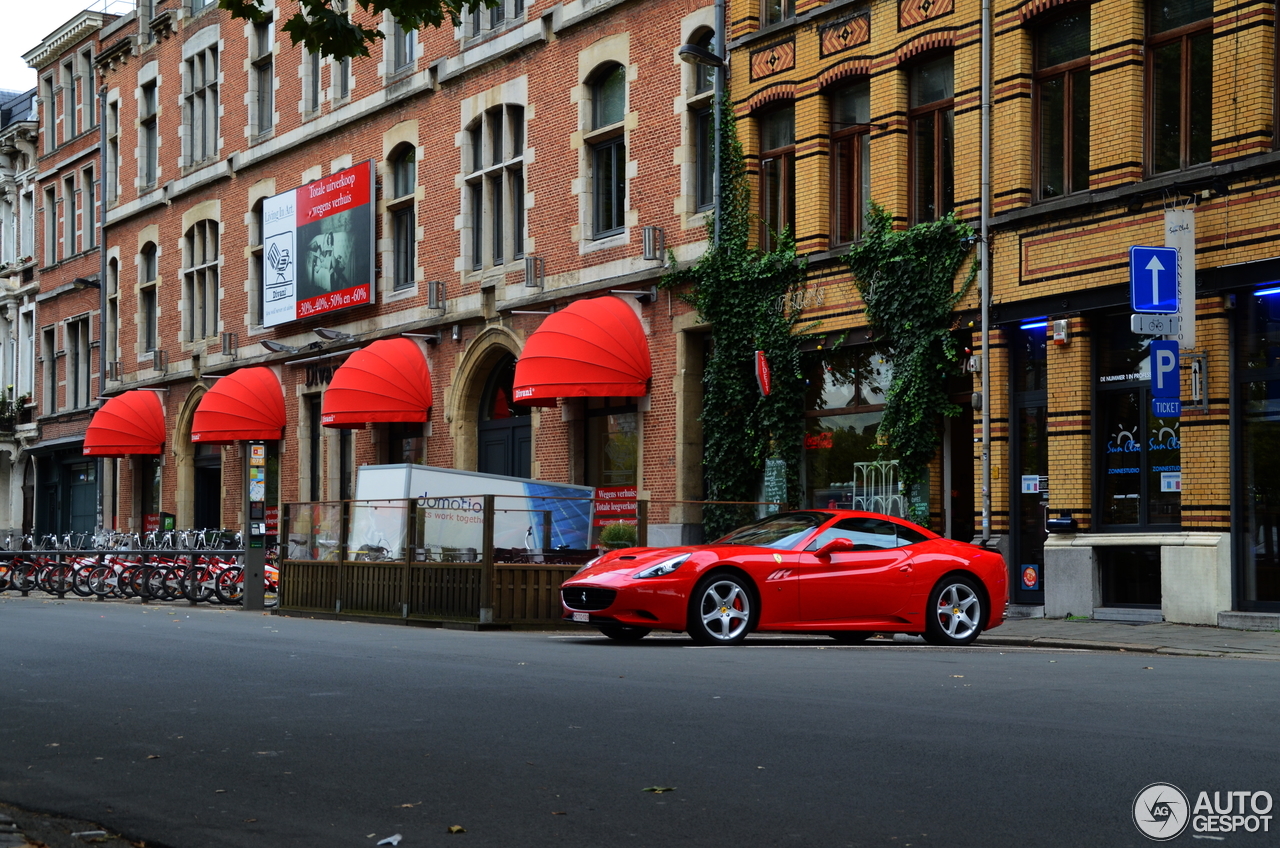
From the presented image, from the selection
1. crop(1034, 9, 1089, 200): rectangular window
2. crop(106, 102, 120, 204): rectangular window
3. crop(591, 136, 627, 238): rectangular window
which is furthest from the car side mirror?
crop(106, 102, 120, 204): rectangular window

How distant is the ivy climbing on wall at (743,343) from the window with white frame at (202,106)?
19.1 metres

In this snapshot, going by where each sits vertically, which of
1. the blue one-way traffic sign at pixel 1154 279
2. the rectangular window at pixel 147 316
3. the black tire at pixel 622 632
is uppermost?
the rectangular window at pixel 147 316

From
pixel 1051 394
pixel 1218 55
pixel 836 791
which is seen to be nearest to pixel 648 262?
pixel 1051 394

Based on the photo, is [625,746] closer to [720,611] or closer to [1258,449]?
[720,611]

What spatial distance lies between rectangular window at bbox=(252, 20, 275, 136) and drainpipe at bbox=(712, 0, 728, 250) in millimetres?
15678

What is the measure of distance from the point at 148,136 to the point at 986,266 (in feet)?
96.6

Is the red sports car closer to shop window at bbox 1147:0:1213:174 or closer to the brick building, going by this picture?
shop window at bbox 1147:0:1213:174

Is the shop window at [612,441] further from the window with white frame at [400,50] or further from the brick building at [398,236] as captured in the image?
the window with white frame at [400,50]

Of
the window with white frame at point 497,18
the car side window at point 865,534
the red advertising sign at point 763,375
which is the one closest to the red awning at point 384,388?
the window with white frame at point 497,18

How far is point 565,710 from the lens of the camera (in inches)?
370

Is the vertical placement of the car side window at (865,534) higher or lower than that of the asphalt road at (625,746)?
higher

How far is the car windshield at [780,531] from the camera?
1584 cm

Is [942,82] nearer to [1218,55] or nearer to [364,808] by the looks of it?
[1218,55]

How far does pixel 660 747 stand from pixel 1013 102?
48.5 feet
